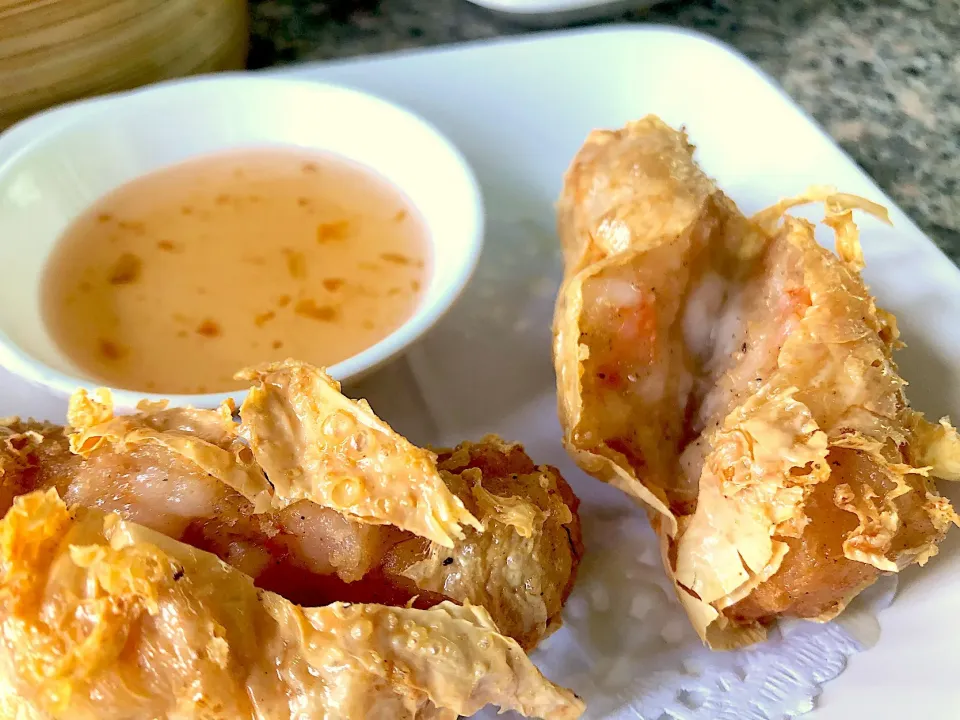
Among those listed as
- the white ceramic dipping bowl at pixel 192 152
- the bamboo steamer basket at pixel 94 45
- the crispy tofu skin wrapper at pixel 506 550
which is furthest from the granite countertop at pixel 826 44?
the crispy tofu skin wrapper at pixel 506 550

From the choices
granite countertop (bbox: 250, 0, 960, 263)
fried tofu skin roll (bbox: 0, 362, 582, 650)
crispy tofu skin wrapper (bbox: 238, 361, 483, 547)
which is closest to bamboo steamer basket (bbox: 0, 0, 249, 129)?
granite countertop (bbox: 250, 0, 960, 263)

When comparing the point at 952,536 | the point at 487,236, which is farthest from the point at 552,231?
the point at 952,536

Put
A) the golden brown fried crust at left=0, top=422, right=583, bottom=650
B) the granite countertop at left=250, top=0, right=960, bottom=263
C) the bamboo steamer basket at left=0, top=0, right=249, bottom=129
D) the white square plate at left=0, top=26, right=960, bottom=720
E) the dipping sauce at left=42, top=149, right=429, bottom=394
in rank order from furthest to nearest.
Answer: the granite countertop at left=250, top=0, right=960, bottom=263
the bamboo steamer basket at left=0, top=0, right=249, bottom=129
the dipping sauce at left=42, top=149, right=429, bottom=394
the white square plate at left=0, top=26, right=960, bottom=720
the golden brown fried crust at left=0, top=422, right=583, bottom=650

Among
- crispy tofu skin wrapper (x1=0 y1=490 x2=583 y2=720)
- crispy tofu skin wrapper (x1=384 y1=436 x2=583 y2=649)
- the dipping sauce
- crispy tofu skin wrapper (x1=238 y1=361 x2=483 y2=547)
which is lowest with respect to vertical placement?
the dipping sauce

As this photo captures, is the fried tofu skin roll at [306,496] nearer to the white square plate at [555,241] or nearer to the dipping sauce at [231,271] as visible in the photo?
the white square plate at [555,241]

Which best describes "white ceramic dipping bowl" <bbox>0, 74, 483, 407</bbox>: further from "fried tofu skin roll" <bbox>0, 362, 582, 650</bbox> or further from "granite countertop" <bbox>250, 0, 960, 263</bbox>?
"granite countertop" <bbox>250, 0, 960, 263</bbox>

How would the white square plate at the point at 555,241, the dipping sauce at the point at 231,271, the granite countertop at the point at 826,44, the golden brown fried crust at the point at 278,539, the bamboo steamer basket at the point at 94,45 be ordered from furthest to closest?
the granite countertop at the point at 826,44 < the bamboo steamer basket at the point at 94,45 < the dipping sauce at the point at 231,271 < the white square plate at the point at 555,241 < the golden brown fried crust at the point at 278,539

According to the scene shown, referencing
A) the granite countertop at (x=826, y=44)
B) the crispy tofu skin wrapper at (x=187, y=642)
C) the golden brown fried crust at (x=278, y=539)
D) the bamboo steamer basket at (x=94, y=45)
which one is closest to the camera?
the crispy tofu skin wrapper at (x=187, y=642)
